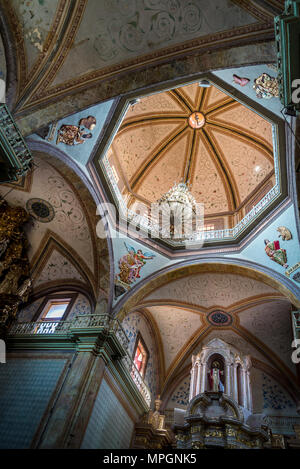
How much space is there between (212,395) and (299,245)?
5965mm

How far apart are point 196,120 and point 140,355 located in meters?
10.3

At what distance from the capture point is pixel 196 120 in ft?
47.0

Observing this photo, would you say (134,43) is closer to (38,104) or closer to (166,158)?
(38,104)

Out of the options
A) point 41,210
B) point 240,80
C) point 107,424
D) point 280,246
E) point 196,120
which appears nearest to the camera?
point 240,80

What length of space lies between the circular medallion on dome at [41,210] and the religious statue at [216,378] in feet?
27.3

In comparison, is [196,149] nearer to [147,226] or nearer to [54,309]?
[147,226]

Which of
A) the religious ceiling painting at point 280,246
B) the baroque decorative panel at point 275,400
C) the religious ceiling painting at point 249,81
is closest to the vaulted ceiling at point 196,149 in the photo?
the religious ceiling painting at point 280,246

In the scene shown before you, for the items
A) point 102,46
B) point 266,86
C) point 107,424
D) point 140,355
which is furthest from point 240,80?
point 140,355

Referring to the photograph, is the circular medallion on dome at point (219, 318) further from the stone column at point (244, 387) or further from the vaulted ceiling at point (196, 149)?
the vaulted ceiling at point (196, 149)

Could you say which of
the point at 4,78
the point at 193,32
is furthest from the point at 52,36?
the point at 193,32

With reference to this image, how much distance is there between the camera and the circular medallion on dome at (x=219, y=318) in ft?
45.3

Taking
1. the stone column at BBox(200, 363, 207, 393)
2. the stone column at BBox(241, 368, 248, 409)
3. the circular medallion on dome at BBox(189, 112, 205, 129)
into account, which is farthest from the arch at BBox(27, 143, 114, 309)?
the circular medallion on dome at BBox(189, 112, 205, 129)

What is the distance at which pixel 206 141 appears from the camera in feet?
48.3

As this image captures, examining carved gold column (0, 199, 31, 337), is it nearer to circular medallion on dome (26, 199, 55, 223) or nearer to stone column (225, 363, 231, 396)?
circular medallion on dome (26, 199, 55, 223)
